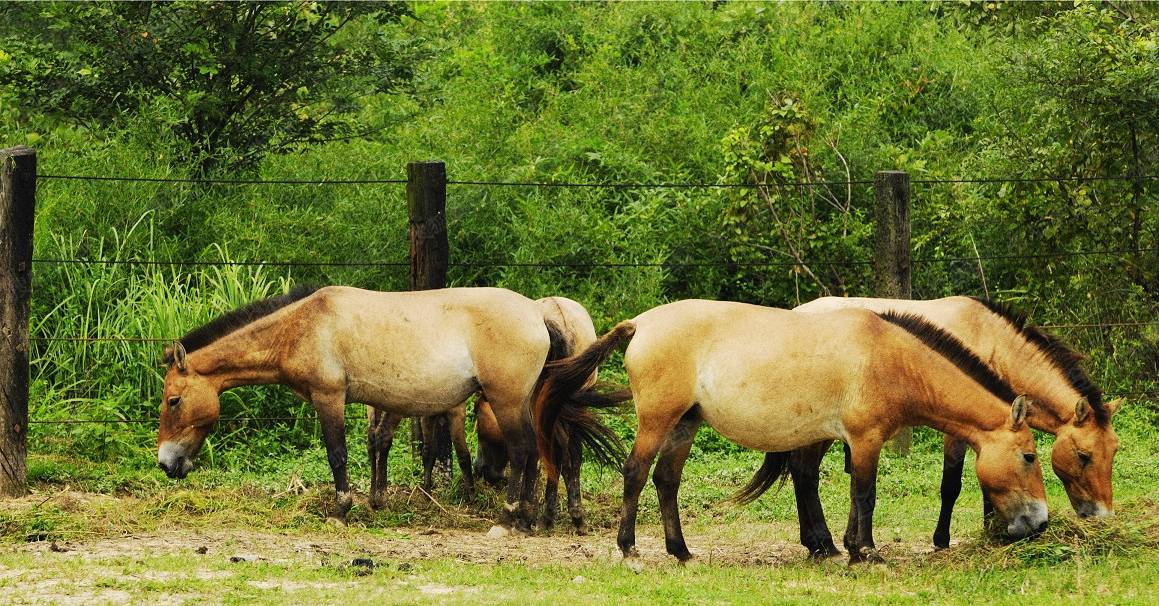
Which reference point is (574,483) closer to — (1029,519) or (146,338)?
(1029,519)

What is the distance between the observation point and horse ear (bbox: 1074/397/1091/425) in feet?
25.1

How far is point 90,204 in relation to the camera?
39.0 feet

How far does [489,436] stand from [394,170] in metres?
5.12

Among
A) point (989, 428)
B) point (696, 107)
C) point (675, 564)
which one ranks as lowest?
point (675, 564)

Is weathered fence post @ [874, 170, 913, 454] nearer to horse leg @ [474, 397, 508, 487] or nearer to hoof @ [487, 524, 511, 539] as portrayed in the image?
horse leg @ [474, 397, 508, 487]

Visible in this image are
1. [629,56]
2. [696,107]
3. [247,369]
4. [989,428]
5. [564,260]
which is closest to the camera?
[989,428]

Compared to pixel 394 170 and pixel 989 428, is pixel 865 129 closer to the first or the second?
pixel 394 170

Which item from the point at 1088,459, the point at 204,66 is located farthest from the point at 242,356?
the point at 1088,459

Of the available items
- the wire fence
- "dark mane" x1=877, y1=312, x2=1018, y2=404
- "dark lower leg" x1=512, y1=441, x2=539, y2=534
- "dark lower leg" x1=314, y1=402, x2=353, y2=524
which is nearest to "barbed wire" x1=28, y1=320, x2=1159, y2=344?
the wire fence

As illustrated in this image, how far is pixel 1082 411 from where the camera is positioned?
769 cm

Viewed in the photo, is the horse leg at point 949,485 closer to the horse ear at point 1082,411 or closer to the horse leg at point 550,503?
the horse ear at point 1082,411

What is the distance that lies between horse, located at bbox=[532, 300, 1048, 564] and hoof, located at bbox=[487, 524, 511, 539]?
3.50 ft

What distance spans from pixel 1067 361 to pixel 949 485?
1.02m

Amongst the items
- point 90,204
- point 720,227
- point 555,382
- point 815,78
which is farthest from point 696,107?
point 555,382
